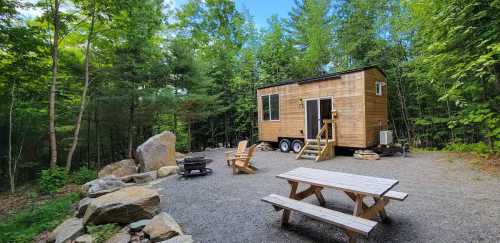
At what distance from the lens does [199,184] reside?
4820 millimetres

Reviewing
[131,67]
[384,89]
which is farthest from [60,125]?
[384,89]

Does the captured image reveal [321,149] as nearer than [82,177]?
No

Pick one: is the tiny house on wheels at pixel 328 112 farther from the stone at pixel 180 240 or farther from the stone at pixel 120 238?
the stone at pixel 120 238

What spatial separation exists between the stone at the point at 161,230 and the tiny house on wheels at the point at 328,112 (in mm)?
5241

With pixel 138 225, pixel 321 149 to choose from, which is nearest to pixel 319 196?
pixel 138 225

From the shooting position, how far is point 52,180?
5.69 m

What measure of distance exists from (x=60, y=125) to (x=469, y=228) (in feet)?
37.0

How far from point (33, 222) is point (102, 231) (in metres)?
2.61

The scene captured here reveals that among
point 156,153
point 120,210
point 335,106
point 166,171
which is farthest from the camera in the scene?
point 335,106

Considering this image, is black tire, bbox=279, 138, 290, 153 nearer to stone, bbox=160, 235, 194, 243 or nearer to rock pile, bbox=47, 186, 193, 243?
rock pile, bbox=47, 186, 193, 243

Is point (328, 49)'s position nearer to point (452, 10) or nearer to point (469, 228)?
point (452, 10)

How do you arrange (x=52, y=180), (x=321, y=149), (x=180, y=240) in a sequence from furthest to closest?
(x=321, y=149)
(x=52, y=180)
(x=180, y=240)

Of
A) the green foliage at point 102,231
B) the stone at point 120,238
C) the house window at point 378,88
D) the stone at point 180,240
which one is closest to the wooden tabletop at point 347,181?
the stone at point 180,240

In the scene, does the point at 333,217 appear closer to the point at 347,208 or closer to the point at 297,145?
the point at 347,208
